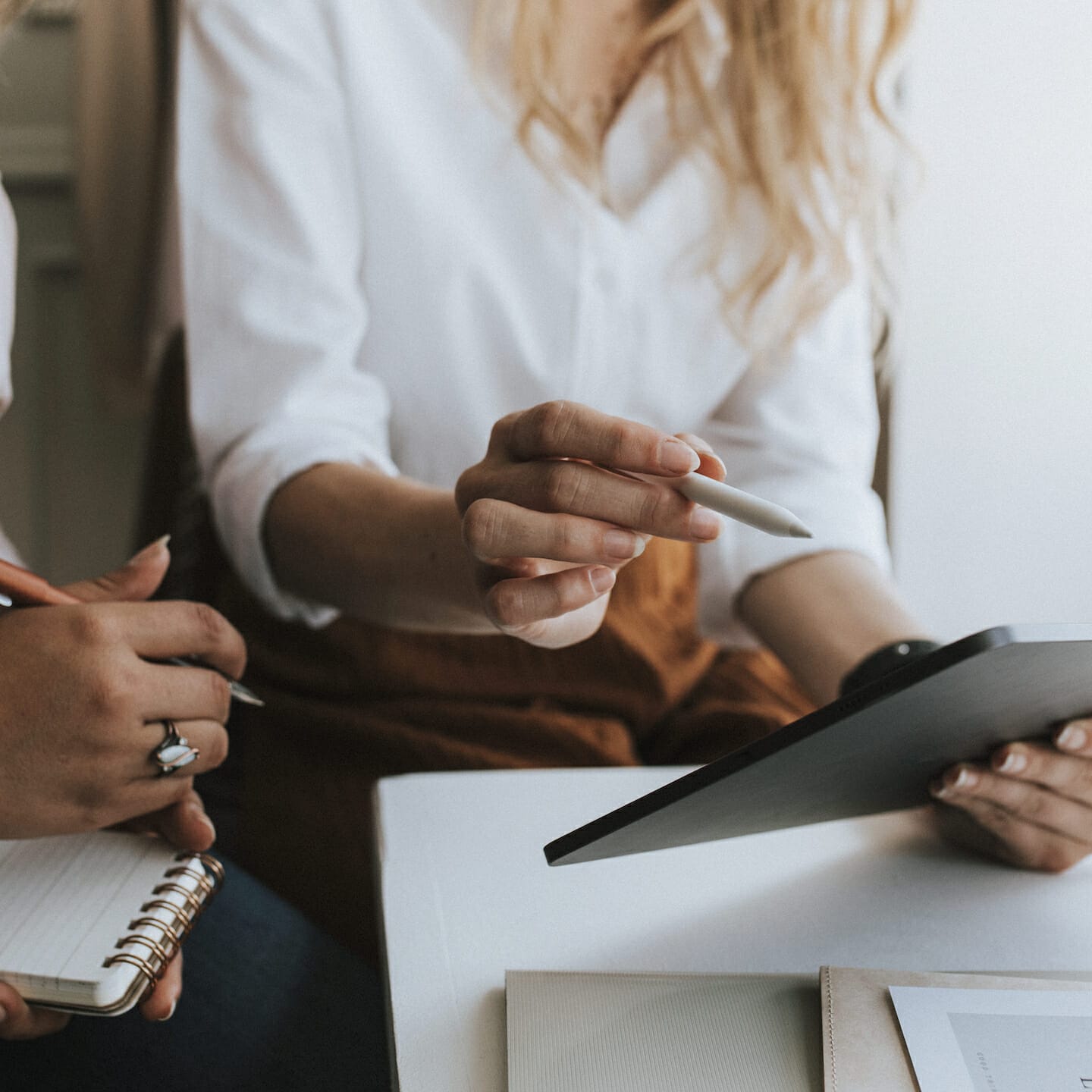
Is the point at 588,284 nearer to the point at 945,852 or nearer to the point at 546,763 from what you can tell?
the point at 546,763

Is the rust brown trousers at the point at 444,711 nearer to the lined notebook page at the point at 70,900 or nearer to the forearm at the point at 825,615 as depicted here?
the forearm at the point at 825,615

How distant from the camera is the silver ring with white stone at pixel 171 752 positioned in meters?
0.45

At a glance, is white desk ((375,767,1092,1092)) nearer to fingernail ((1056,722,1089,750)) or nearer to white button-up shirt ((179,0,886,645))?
fingernail ((1056,722,1089,750))

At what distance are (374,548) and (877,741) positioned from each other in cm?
34

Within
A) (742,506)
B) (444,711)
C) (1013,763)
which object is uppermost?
(742,506)

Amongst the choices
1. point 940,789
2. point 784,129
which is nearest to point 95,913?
point 940,789

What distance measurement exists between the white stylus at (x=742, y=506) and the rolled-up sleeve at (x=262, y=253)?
34 centimetres

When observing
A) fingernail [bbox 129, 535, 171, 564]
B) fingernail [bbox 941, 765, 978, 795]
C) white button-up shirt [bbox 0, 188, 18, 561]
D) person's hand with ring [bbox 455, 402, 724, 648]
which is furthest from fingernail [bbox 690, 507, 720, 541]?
white button-up shirt [bbox 0, 188, 18, 561]

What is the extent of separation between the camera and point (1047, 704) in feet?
1.38

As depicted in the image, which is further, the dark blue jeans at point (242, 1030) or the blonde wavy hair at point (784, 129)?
the blonde wavy hair at point (784, 129)

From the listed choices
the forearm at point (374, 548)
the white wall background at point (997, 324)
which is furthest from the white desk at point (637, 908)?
the white wall background at point (997, 324)

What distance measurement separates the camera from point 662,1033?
355 millimetres

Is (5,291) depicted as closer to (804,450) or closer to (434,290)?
(434,290)

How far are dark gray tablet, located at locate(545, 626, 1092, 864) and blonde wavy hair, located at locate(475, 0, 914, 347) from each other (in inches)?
19.2
